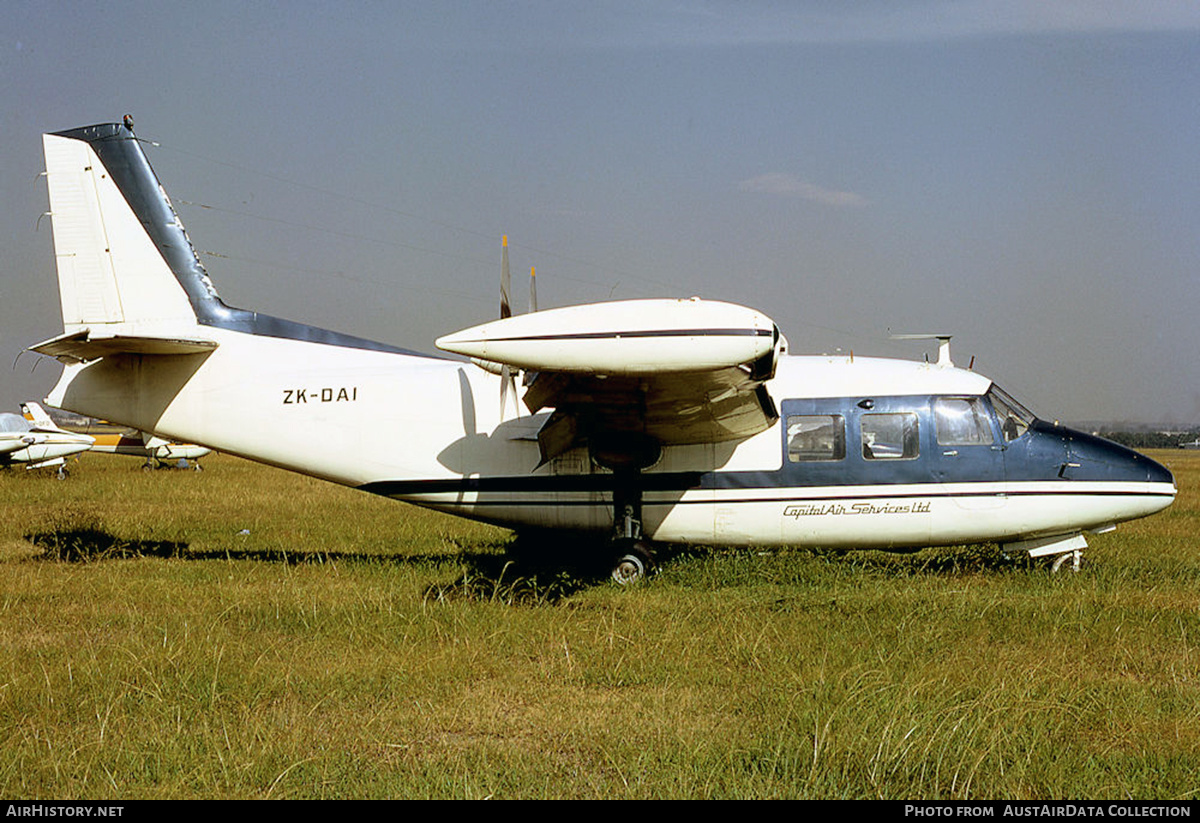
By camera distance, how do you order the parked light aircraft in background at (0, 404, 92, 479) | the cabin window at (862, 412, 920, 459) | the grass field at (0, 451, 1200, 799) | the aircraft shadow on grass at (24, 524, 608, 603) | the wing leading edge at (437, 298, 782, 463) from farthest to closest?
1. the parked light aircraft in background at (0, 404, 92, 479)
2. the cabin window at (862, 412, 920, 459)
3. the aircraft shadow on grass at (24, 524, 608, 603)
4. the wing leading edge at (437, 298, 782, 463)
5. the grass field at (0, 451, 1200, 799)

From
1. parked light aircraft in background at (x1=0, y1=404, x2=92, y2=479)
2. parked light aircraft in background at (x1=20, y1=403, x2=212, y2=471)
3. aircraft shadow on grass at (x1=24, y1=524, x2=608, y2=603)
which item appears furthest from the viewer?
parked light aircraft in background at (x1=0, y1=404, x2=92, y2=479)

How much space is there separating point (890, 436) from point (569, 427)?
11.7 ft

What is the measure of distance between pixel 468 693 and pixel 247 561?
653 centimetres

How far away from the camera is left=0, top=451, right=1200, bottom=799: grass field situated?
188 inches

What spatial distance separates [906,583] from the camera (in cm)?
991

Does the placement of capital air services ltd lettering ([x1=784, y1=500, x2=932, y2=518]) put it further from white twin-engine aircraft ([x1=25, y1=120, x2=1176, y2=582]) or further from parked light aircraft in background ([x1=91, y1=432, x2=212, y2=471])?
parked light aircraft in background ([x1=91, y1=432, x2=212, y2=471])

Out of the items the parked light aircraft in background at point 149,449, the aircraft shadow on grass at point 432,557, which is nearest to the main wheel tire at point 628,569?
the aircraft shadow on grass at point 432,557

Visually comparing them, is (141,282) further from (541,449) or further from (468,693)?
(468,693)

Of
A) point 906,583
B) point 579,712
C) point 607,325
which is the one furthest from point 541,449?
point 579,712

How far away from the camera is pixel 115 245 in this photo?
438 inches

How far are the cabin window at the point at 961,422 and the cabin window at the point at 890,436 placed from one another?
0.99ft

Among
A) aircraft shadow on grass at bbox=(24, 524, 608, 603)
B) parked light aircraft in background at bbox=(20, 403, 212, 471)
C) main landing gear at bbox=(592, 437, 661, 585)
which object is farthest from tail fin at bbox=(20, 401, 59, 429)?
Answer: main landing gear at bbox=(592, 437, 661, 585)

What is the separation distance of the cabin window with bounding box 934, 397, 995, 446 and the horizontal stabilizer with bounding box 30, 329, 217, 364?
8497 millimetres

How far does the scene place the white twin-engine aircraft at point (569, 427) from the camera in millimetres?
10195
